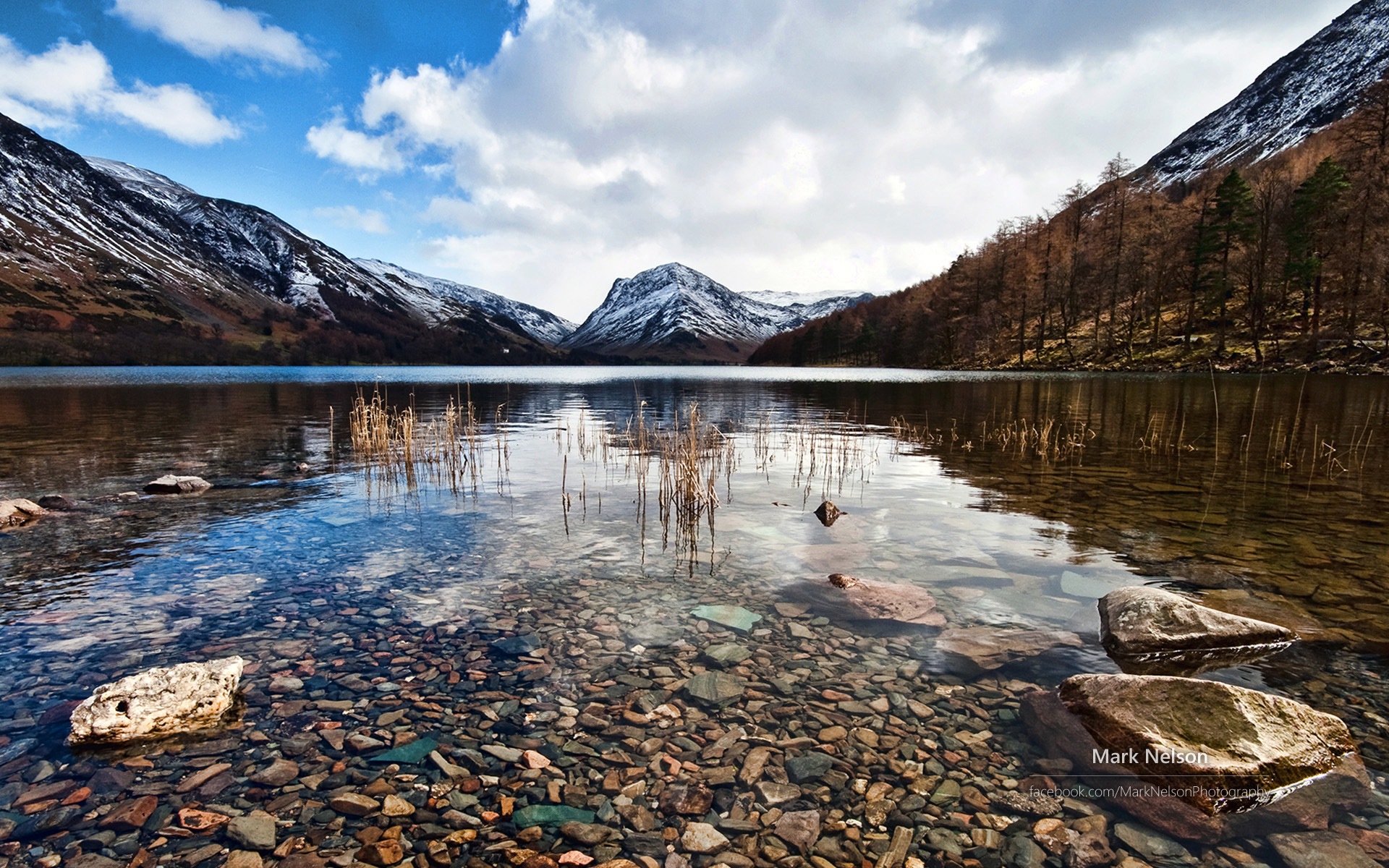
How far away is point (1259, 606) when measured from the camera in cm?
895

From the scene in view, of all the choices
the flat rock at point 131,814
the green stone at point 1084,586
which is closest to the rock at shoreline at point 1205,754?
the green stone at point 1084,586

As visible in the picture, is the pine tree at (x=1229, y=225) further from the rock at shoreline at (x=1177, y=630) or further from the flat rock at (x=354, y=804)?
the flat rock at (x=354, y=804)

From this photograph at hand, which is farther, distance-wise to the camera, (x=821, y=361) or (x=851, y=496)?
(x=821, y=361)

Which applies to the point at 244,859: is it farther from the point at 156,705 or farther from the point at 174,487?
the point at 174,487

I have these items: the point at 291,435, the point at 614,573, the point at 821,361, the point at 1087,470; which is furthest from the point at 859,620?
the point at 821,361

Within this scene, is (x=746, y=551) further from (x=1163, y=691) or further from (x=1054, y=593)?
(x=1163, y=691)

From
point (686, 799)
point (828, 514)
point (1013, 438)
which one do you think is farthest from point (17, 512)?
point (1013, 438)

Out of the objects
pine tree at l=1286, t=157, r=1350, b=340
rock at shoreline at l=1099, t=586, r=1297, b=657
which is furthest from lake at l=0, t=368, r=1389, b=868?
pine tree at l=1286, t=157, r=1350, b=340

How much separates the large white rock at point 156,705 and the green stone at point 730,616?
18.7 feet

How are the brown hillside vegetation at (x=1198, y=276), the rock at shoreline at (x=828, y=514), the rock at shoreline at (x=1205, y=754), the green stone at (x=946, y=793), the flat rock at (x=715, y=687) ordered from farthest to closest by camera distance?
the brown hillside vegetation at (x=1198, y=276) → the rock at shoreline at (x=828, y=514) → the flat rock at (x=715, y=687) → the green stone at (x=946, y=793) → the rock at shoreline at (x=1205, y=754)

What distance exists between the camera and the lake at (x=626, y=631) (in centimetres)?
499

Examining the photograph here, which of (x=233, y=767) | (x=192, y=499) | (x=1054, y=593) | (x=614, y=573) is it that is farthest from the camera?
(x=192, y=499)

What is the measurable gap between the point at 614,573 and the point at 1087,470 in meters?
17.0

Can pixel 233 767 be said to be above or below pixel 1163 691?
below
